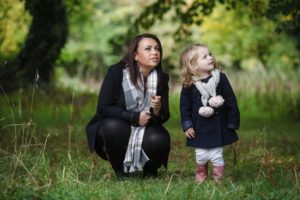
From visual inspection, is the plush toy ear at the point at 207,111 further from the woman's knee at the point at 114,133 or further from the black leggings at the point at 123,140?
the woman's knee at the point at 114,133

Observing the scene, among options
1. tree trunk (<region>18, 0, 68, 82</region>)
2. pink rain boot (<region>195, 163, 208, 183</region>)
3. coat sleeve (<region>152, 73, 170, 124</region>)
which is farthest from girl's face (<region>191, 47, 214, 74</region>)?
tree trunk (<region>18, 0, 68, 82</region>)

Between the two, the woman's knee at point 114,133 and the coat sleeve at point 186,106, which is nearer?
the coat sleeve at point 186,106

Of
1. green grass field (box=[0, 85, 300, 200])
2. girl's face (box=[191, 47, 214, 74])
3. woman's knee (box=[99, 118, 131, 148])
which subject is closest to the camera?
green grass field (box=[0, 85, 300, 200])

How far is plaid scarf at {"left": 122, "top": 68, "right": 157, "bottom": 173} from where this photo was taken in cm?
617

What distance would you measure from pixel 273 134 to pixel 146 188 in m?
4.88

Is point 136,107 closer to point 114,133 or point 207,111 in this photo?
point 114,133

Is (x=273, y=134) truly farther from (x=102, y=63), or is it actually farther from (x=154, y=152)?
(x=102, y=63)

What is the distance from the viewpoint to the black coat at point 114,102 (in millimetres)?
6191

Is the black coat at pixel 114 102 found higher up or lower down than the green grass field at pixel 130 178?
higher up

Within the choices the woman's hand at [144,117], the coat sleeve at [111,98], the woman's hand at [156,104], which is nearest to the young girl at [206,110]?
the woman's hand at [156,104]

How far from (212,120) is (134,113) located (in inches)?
26.9

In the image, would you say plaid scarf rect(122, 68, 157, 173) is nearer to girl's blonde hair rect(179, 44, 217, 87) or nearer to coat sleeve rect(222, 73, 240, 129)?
girl's blonde hair rect(179, 44, 217, 87)

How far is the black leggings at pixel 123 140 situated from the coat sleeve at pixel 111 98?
0.07 m

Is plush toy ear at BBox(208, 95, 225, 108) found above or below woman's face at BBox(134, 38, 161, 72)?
below
